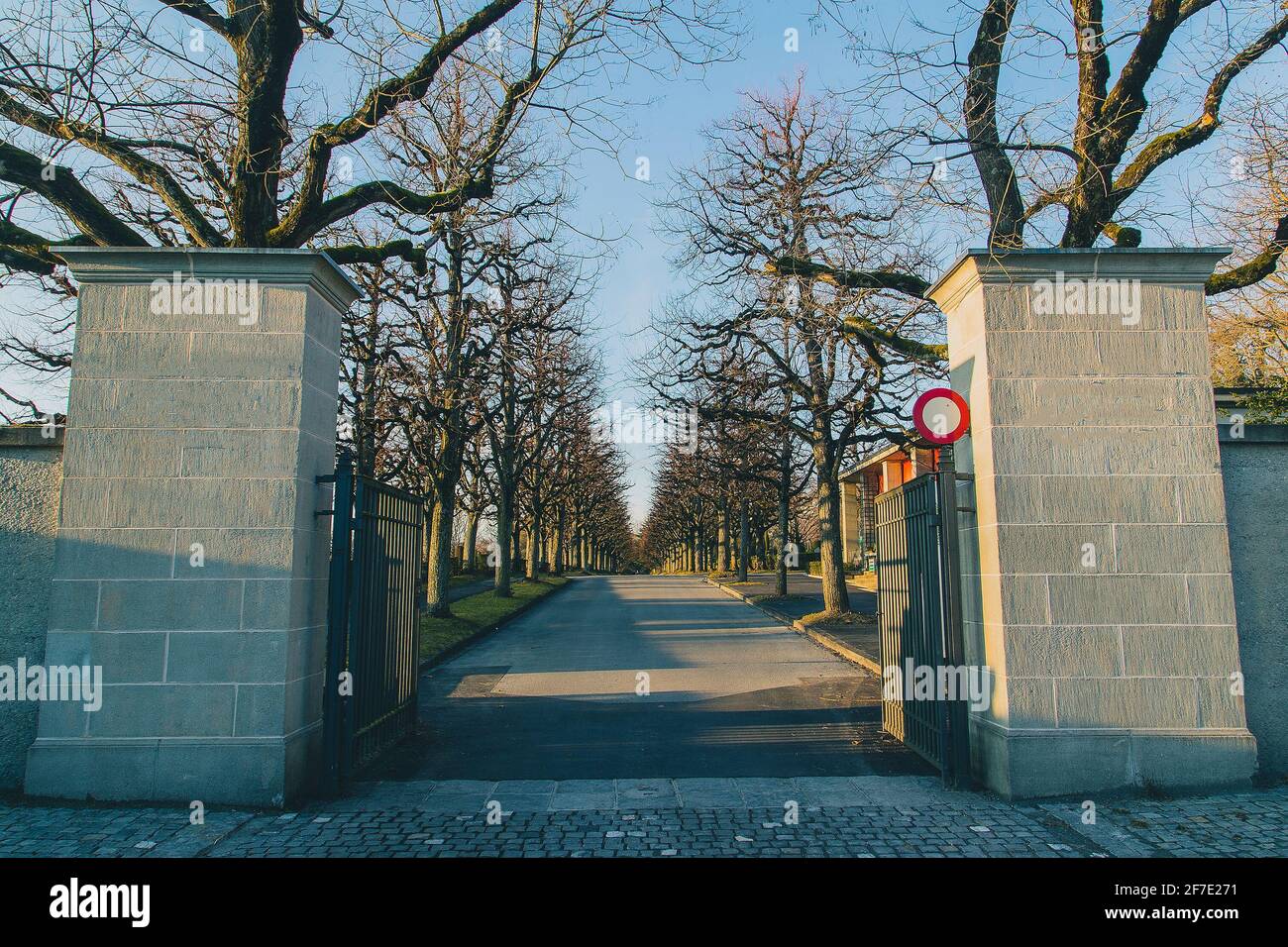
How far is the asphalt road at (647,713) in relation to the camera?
761cm

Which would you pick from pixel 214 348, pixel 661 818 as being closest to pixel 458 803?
pixel 661 818

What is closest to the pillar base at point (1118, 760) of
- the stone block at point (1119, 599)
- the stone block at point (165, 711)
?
the stone block at point (1119, 599)

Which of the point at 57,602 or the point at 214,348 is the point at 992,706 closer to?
the point at 214,348

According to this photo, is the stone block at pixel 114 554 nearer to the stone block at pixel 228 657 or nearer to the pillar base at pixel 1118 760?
the stone block at pixel 228 657

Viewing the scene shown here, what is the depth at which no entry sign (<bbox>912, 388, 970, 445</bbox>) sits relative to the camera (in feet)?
22.9

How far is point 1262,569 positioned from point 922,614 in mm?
2713

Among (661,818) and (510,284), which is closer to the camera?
(661,818)

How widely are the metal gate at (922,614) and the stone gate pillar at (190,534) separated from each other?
5190 mm

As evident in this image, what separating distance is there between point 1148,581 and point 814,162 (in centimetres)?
1314

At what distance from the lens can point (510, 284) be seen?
2011 cm

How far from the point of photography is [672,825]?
5824 mm

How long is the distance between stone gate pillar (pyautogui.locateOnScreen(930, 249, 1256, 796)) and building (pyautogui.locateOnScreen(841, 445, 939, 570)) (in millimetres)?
31644

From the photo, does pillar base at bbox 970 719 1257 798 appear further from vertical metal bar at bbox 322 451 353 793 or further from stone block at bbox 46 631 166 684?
stone block at bbox 46 631 166 684

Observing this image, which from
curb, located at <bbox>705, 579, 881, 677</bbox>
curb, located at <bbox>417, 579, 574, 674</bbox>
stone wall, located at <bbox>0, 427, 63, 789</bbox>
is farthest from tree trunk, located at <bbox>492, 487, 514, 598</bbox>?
stone wall, located at <bbox>0, 427, 63, 789</bbox>
